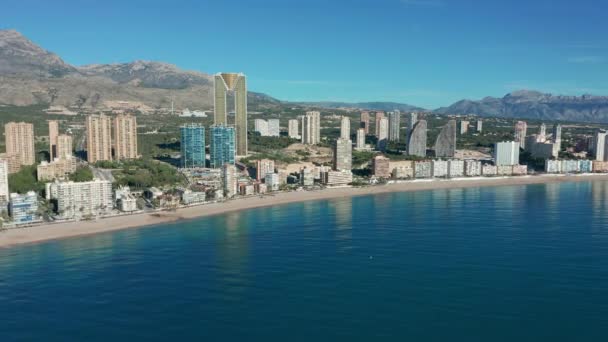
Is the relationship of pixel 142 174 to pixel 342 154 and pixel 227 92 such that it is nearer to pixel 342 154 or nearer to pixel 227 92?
pixel 342 154

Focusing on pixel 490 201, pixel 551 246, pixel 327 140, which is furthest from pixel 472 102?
pixel 551 246

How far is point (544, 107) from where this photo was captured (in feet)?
565

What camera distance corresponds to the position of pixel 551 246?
20.4 meters

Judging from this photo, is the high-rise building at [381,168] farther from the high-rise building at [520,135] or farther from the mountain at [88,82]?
the mountain at [88,82]

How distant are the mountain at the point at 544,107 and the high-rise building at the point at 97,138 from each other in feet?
473

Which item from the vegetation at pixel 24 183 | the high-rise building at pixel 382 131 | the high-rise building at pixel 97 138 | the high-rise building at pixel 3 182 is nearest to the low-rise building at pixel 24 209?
the high-rise building at pixel 3 182

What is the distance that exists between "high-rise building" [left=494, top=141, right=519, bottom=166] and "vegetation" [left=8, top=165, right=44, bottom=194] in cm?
3613

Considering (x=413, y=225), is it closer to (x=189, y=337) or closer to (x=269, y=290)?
(x=269, y=290)

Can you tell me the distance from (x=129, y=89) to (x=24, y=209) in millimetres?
85057

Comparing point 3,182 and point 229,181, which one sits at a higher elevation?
point 3,182

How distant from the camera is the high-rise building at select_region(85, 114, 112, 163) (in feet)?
141

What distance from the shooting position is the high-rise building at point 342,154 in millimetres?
40594

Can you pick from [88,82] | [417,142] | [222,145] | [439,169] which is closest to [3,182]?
[222,145]

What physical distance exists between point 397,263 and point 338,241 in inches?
151
